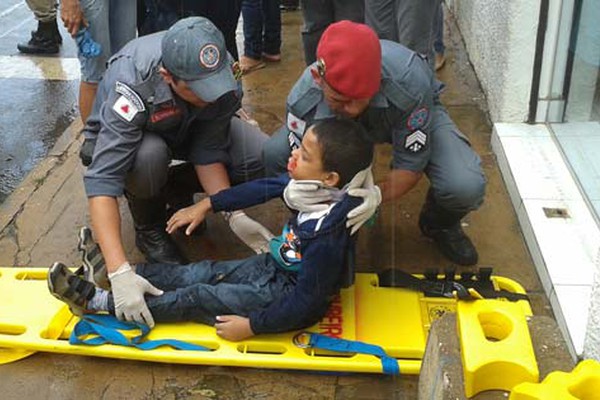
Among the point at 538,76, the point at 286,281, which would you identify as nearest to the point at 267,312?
the point at 286,281

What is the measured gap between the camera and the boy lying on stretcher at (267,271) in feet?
7.68

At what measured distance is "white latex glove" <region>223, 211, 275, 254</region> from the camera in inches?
113

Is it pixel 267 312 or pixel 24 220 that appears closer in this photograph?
pixel 267 312

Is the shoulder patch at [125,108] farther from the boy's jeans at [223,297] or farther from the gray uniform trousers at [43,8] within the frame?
the gray uniform trousers at [43,8]

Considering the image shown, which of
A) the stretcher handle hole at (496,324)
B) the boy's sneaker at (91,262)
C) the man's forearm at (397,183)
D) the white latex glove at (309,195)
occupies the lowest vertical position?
the boy's sneaker at (91,262)

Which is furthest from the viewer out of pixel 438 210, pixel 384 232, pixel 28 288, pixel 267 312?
pixel 384 232

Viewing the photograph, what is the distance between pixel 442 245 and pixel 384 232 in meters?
0.28

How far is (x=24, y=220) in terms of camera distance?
3.33 m

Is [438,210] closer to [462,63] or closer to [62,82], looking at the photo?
[462,63]

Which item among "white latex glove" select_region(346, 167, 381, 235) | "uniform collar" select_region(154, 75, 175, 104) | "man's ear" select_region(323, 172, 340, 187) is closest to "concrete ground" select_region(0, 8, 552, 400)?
"white latex glove" select_region(346, 167, 381, 235)

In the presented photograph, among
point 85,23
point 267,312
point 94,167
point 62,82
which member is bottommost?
point 62,82

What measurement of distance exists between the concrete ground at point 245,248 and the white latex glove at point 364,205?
19.6 inches

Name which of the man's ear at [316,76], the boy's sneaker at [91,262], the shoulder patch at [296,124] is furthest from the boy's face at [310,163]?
the boy's sneaker at [91,262]

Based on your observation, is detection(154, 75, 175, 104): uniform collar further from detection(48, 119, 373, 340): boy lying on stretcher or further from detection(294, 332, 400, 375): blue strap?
detection(294, 332, 400, 375): blue strap
